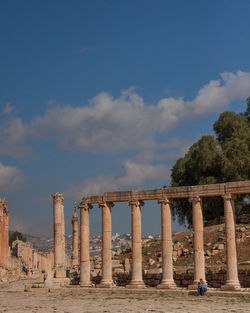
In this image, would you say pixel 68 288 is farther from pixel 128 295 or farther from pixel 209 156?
pixel 209 156

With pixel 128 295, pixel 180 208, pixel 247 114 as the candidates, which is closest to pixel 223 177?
pixel 180 208

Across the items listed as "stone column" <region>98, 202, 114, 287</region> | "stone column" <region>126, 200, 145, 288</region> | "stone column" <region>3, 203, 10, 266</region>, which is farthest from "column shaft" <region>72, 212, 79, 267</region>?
"stone column" <region>126, 200, 145, 288</region>

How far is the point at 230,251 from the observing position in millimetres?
30672

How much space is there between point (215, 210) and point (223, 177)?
3.78 meters

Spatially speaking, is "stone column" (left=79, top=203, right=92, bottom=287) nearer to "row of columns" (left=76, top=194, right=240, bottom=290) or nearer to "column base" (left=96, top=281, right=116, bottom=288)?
"row of columns" (left=76, top=194, right=240, bottom=290)

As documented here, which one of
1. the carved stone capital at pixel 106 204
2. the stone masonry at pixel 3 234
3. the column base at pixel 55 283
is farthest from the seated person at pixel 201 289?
the stone masonry at pixel 3 234

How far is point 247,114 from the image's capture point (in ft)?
212

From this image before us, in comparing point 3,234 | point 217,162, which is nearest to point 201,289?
point 217,162

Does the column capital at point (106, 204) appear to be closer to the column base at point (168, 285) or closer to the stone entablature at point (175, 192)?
the stone entablature at point (175, 192)

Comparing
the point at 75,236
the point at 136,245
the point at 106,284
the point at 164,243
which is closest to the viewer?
the point at 164,243

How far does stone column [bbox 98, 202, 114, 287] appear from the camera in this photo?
34.4 m

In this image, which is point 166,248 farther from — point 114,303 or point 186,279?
point 114,303

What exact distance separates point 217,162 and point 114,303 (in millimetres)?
33281

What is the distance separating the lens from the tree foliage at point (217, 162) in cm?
5500
